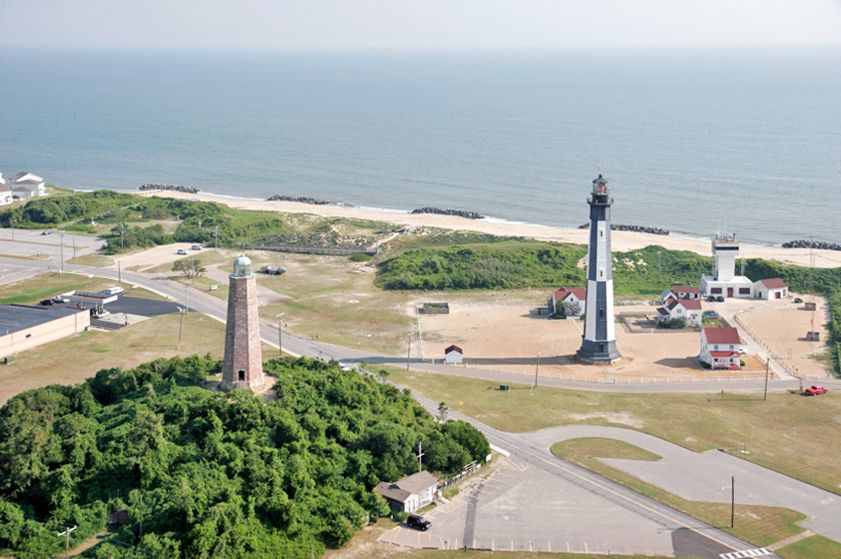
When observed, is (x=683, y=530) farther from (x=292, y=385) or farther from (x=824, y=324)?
(x=824, y=324)

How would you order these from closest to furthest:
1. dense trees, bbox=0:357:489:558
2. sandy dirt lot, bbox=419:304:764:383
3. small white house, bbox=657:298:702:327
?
dense trees, bbox=0:357:489:558, sandy dirt lot, bbox=419:304:764:383, small white house, bbox=657:298:702:327

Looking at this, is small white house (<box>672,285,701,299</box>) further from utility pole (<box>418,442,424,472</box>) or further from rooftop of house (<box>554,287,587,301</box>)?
utility pole (<box>418,442,424,472</box>)

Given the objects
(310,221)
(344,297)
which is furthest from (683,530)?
(310,221)

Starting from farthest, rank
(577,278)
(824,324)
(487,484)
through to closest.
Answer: (577,278) < (824,324) < (487,484)

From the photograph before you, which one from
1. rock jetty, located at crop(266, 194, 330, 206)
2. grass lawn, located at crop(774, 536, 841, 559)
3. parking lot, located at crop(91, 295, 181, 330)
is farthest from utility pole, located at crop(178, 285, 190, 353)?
rock jetty, located at crop(266, 194, 330, 206)

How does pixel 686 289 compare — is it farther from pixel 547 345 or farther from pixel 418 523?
pixel 418 523

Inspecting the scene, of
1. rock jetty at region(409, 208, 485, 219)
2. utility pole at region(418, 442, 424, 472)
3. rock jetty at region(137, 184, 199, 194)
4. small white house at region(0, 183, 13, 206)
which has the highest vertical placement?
rock jetty at region(137, 184, 199, 194)

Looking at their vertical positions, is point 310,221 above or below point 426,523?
above
